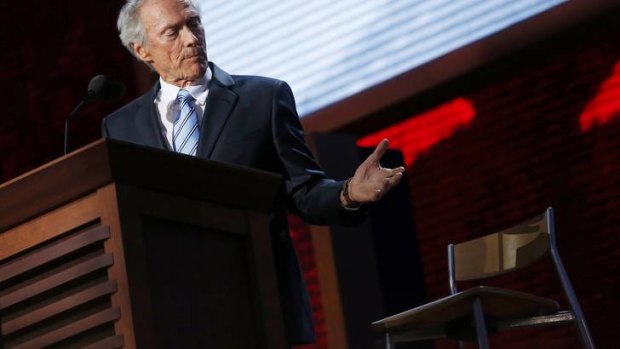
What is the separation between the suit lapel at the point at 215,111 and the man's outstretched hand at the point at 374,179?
0.30 m

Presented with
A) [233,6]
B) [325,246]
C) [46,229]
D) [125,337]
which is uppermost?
[233,6]

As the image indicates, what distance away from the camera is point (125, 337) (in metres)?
1.66

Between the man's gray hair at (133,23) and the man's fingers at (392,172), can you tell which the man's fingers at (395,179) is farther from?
the man's gray hair at (133,23)

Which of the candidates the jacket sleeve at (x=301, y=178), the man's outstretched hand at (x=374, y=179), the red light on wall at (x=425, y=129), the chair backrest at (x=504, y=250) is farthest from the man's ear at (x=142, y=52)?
the red light on wall at (x=425, y=129)

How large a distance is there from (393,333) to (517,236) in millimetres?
389

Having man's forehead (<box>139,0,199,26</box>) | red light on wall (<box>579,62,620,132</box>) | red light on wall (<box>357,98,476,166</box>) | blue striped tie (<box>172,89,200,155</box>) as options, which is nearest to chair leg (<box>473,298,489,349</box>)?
blue striped tie (<box>172,89,200,155</box>)

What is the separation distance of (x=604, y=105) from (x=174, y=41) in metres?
1.69

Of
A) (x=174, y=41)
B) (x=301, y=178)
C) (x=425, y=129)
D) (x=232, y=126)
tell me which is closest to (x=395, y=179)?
(x=301, y=178)

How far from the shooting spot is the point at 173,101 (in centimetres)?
229

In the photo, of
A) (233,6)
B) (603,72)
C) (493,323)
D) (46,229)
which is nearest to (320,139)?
(233,6)

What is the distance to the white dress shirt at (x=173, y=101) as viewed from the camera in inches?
89.4

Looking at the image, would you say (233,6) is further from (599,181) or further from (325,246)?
(599,181)

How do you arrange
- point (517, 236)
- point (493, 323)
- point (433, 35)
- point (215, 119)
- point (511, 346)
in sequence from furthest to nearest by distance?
point (511, 346)
point (433, 35)
point (517, 236)
point (493, 323)
point (215, 119)

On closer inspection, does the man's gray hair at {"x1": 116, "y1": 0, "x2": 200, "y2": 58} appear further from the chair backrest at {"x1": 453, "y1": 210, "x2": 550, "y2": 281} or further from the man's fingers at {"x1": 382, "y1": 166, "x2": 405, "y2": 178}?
the chair backrest at {"x1": 453, "y1": 210, "x2": 550, "y2": 281}
